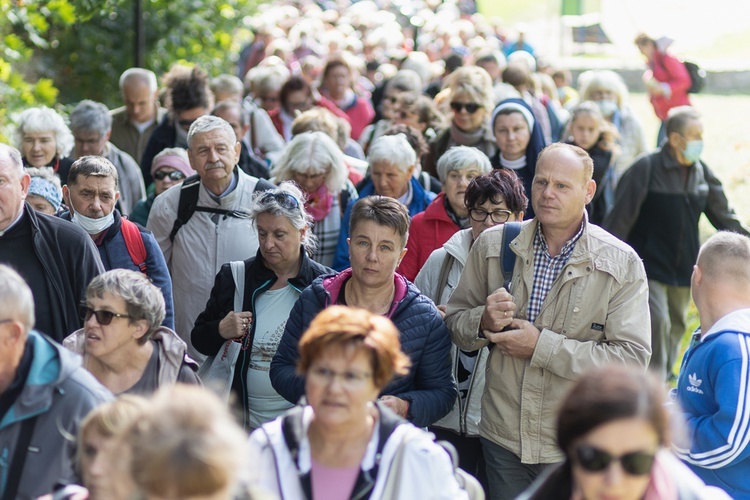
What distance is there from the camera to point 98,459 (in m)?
3.34

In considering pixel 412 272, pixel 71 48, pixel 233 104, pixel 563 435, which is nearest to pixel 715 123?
pixel 71 48

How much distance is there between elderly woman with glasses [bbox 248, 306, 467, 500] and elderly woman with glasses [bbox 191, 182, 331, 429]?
1968 mm

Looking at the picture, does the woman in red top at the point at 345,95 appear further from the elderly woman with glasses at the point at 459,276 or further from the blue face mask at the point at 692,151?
the elderly woman with glasses at the point at 459,276

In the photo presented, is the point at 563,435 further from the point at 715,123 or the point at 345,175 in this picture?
the point at 715,123

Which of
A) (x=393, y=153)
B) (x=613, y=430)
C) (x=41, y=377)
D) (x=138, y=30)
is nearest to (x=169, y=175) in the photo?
(x=393, y=153)

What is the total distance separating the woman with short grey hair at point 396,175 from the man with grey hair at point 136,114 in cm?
322

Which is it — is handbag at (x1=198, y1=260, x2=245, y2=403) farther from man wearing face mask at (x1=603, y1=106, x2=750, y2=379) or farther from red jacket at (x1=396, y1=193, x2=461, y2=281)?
man wearing face mask at (x1=603, y1=106, x2=750, y2=379)

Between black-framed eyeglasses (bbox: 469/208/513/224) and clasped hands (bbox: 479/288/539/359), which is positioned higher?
black-framed eyeglasses (bbox: 469/208/513/224)

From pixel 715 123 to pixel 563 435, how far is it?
2094 centimetres

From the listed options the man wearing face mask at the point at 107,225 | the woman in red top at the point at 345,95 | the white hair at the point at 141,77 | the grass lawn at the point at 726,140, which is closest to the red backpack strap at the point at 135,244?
the man wearing face mask at the point at 107,225

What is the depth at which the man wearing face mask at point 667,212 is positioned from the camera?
8.91 m

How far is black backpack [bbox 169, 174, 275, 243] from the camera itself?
6.96 meters

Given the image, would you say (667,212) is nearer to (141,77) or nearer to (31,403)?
(141,77)

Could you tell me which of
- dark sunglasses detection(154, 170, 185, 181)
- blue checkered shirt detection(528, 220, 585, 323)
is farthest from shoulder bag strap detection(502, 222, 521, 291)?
dark sunglasses detection(154, 170, 185, 181)
